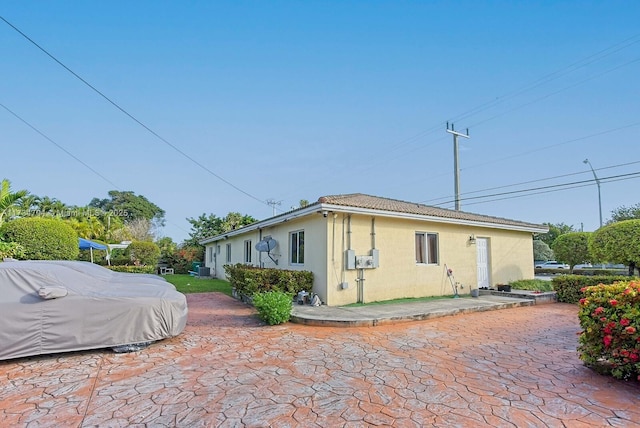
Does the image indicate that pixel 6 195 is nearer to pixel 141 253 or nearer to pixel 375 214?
pixel 141 253

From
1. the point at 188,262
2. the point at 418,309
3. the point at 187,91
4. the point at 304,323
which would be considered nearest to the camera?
the point at 304,323

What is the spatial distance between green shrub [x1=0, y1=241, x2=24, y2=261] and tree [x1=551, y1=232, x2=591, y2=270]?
26.9 meters

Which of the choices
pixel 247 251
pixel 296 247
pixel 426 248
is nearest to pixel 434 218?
pixel 426 248

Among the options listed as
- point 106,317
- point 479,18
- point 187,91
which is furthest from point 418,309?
point 187,91

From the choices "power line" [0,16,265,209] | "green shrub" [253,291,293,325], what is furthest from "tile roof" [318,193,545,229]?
"power line" [0,16,265,209]

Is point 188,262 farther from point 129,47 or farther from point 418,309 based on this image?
point 418,309

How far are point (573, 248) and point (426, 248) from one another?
558 inches

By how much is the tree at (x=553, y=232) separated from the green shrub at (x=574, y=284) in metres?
33.9

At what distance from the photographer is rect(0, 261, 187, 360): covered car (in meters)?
4.91

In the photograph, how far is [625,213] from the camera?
3506 centimetres

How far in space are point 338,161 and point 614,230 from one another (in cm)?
1920

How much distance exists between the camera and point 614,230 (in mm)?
11930

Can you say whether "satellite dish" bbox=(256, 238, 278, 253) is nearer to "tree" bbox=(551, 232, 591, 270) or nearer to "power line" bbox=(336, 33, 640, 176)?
"power line" bbox=(336, 33, 640, 176)

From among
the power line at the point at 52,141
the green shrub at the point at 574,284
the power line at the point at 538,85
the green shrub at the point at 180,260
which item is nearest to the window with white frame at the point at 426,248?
the green shrub at the point at 574,284
